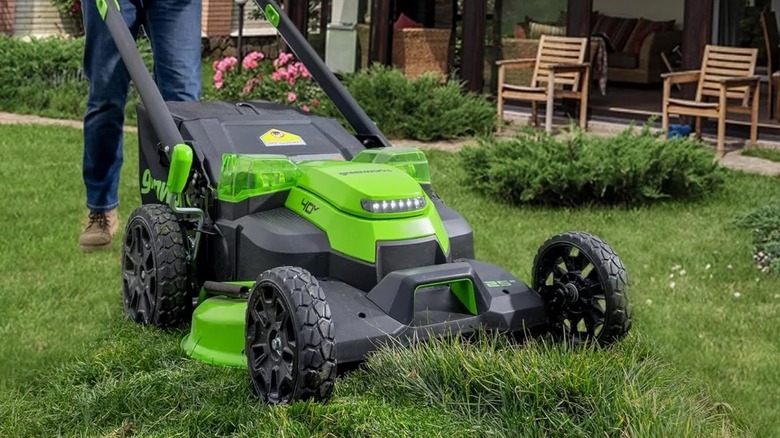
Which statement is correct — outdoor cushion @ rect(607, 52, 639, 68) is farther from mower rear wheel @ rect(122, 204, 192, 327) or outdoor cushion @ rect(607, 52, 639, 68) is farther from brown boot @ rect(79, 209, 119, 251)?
mower rear wheel @ rect(122, 204, 192, 327)

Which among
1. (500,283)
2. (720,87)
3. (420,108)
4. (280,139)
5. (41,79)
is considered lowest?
(500,283)

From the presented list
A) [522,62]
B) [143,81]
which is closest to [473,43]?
[522,62]

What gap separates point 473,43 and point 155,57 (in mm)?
7387

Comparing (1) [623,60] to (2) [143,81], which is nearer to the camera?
(2) [143,81]

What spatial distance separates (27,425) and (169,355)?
56 cm

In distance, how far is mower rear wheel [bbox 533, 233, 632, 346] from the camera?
11.1 feet

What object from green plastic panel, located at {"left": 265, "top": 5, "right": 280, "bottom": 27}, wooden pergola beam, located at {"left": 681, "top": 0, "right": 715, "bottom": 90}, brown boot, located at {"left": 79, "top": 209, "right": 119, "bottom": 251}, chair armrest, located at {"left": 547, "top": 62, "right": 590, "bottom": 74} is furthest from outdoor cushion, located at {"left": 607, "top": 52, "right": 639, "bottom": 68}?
green plastic panel, located at {"left": 265, "top": 5, "right": 280, "bottom": 27}

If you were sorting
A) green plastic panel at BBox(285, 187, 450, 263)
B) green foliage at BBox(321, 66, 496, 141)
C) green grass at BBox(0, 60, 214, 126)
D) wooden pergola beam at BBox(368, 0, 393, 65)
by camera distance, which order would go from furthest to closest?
wooden pergola beam at BBox(368, 0, 393, 65)
green grass at BBox(0, 60, 214, 126)
green foliage at BBox(321, 66, 496, 141)
green plastic panel at BBox(285, 187, 450, 263)

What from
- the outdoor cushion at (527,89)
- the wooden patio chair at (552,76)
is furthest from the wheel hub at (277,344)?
the outdoor cushion at (527,89)

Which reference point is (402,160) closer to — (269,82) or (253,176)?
(253,176)

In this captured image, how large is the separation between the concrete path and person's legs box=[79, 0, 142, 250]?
3.74m

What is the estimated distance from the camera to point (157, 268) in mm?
3635

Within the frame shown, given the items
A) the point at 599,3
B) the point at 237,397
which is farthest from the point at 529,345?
the point at 599,3

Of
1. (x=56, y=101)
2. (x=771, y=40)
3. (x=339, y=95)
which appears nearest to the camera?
(x=339, y=95)
